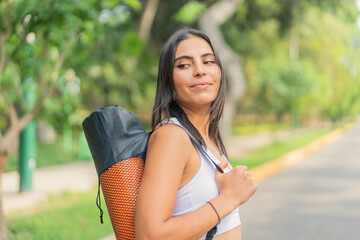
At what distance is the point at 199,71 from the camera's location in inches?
57.8

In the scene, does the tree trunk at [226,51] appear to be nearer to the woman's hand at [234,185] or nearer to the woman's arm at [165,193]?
the woman's hand at [234,185]

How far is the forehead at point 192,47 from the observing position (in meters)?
1.50

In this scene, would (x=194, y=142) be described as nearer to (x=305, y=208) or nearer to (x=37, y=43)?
(x=37, y=43)

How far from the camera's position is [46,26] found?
3.87m

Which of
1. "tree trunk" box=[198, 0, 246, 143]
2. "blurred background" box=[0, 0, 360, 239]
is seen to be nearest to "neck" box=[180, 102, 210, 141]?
"blurred background" box=[0, 0, 360, 239]

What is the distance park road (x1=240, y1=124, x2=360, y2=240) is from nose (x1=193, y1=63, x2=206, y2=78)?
4.60m

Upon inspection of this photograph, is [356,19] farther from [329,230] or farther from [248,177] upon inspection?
[248,177]

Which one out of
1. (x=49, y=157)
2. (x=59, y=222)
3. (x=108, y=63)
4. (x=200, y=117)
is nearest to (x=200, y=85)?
(x=200, y=117)

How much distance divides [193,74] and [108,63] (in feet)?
51.8

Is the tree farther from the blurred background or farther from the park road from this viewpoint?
the park road

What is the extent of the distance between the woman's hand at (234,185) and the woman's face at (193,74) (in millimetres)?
246

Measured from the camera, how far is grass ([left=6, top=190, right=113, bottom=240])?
5125 millimetres

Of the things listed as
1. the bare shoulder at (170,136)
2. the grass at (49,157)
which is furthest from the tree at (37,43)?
the grass at (49,157)

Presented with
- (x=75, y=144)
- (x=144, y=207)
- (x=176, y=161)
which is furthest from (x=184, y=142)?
(x=75, y=144)
